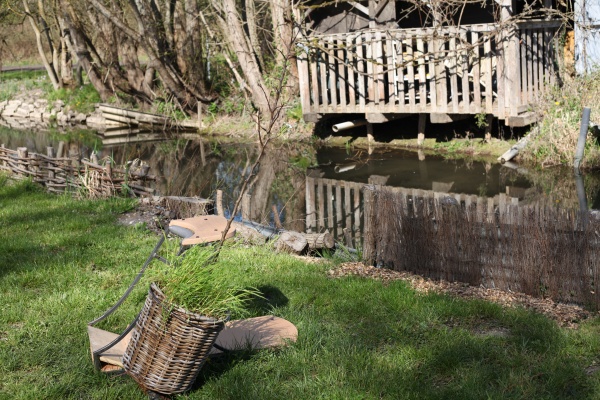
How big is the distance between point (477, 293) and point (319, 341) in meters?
1.82

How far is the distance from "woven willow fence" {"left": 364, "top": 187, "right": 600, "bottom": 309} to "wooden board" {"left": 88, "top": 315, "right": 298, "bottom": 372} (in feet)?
6.39

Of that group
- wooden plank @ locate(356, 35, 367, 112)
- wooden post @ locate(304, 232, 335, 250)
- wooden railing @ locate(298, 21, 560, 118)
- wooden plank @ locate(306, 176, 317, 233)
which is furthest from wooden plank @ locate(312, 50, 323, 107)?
wooden post @ locate(304, 232, 335, 250)

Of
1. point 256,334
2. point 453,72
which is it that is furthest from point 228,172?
point 256,334

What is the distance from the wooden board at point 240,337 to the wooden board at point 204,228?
27.5 inches

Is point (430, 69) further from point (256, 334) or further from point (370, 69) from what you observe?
point (256, 334)

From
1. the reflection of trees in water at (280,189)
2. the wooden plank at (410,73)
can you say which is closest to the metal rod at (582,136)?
the wooden plank at (410,73)

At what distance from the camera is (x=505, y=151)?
1477 cm

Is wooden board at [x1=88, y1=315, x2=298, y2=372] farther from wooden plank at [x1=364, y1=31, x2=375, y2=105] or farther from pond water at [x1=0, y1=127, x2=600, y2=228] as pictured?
wooden plank at [x1=364, y1=31, x2=375, y2=105]

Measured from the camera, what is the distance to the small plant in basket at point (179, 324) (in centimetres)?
439

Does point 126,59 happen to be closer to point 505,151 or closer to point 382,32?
point 382,32

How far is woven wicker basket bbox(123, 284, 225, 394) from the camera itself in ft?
14.4

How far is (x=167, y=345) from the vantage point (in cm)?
443

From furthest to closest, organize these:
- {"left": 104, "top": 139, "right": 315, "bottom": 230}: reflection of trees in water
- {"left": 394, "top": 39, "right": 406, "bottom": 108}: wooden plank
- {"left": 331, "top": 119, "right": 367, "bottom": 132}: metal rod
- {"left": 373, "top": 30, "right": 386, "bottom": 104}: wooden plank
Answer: {"left": 331, "top": 119, "right": 367, "bottom": 132}: metal rod < {"left": 373, "top": 30, "right": 386, "bottom": 104}: wooden plank < {"left": 394, "top": 39, "right": 406, "bottom": 108}: wooden plank < {"left": 104, "top": 139, "right": 315, "bottom": 230}: reflection of trees in water

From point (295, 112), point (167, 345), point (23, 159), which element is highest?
point (295, 112)
